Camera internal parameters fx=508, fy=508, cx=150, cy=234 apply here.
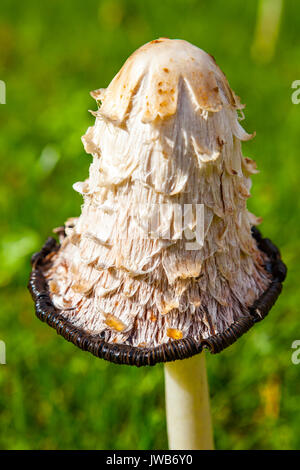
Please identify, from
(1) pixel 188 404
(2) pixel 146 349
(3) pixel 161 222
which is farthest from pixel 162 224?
(1) pixel 188 404

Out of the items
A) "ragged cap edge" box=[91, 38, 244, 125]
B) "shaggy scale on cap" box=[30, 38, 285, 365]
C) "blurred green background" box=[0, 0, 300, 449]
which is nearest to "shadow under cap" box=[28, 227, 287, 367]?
"shaggy scale on cap" box=[30, 38, 285, 365]

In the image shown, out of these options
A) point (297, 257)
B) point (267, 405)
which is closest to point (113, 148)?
point (267, 405)

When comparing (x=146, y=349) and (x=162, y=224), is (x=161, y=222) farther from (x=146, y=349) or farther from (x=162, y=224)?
(x=146, y=349)

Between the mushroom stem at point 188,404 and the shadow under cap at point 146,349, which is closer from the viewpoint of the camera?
the shadow under cap at point 146,349

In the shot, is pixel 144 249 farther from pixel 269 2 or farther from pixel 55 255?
pixel 269 2

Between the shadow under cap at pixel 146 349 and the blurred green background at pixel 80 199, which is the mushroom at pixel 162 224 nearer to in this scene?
the shadow under cap at pixel 146 349

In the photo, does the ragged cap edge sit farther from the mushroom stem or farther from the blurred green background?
the blurred green background

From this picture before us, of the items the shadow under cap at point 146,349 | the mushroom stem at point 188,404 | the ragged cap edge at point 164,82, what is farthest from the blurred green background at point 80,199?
the ragged cap edge at point 164,82
